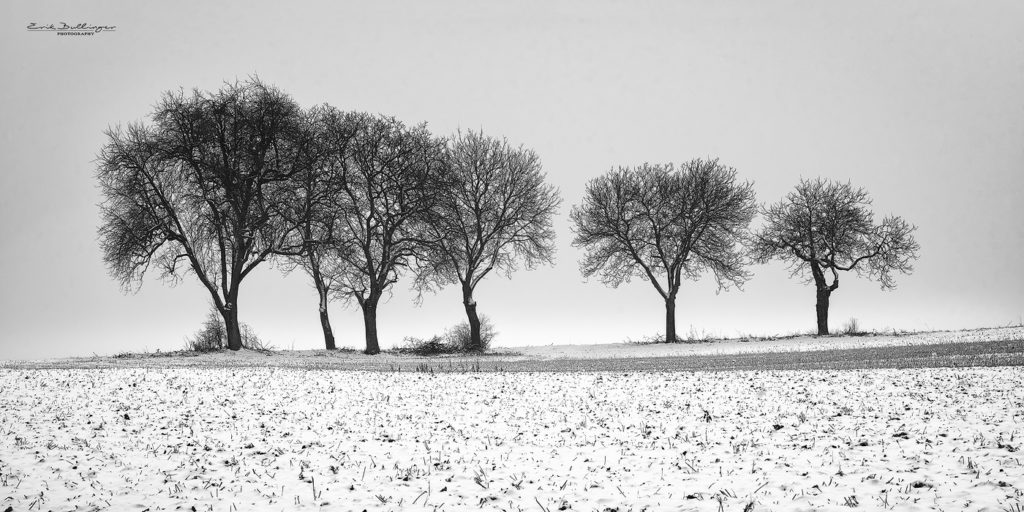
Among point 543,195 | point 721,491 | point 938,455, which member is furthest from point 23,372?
point 543,195

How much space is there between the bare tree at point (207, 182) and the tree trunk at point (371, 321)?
5.88 m

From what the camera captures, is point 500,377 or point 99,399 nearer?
point 99,399

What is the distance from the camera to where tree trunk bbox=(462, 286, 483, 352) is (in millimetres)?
39938

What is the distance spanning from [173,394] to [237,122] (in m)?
22.2

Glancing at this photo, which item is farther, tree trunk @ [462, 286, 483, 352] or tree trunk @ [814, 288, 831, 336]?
tree trunk @ [814, 288, 831, 336]

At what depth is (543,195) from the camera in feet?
138

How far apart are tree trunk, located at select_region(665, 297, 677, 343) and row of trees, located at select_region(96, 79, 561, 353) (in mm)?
9295

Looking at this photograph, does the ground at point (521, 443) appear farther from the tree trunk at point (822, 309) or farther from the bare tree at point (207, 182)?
the tree trunk at point (822, 309)

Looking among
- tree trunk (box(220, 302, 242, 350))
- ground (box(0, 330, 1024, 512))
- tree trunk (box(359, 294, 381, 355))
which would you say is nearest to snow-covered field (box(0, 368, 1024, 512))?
ground (box(0, 330, 1024, 512))

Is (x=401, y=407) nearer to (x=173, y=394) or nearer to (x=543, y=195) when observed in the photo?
(x=173, y=394)

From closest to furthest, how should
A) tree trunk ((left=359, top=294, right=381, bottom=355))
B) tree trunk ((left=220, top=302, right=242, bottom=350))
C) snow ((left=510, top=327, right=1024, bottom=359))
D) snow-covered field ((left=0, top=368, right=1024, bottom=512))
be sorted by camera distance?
snow-covered field ((left=0, top=368, right=1024, bottom=512)) → snow ((left=510, top=327, right=1024, bottom=359)) → tree trunk ((left=220, top=302, right=242, bottom=350)) → tree trunk ((left=359, top=294, right=381, bottom=355))

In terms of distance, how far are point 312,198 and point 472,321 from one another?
11.6 meters

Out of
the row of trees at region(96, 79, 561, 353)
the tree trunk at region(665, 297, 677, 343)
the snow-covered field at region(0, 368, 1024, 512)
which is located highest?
the row of trees at region(96, 79, 561, 353)

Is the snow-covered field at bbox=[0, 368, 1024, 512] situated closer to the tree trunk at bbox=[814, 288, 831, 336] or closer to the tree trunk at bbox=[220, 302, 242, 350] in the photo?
the tree trunk at bbox=[220, 302, 242, 350]
